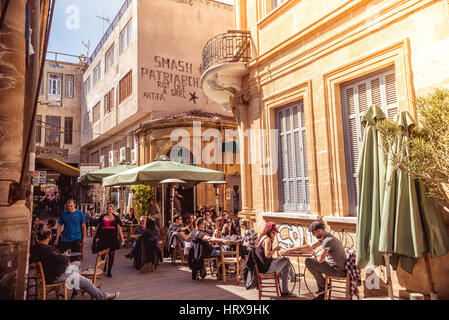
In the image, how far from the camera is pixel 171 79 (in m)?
18.9

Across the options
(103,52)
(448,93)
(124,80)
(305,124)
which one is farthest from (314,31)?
(103,52)

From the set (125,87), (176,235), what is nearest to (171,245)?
(176,235)

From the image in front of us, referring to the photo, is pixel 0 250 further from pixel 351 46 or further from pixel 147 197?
pixel 147 197

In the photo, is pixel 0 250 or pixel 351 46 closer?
pixel 0 250

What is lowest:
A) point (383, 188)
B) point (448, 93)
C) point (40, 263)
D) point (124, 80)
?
point (40, 263)

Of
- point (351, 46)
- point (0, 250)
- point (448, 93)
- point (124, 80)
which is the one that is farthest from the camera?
point (124, 80)

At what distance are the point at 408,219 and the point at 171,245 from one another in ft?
18.8

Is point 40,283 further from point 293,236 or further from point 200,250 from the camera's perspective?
point 293,236

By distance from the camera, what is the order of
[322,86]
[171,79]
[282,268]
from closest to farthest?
[282,268] → [322,86] → [171,79]

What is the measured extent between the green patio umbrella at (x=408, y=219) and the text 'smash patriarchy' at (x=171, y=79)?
15.5 metres

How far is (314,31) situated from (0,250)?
639 centimetres

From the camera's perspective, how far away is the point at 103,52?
938 inches

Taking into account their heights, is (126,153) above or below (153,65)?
below
